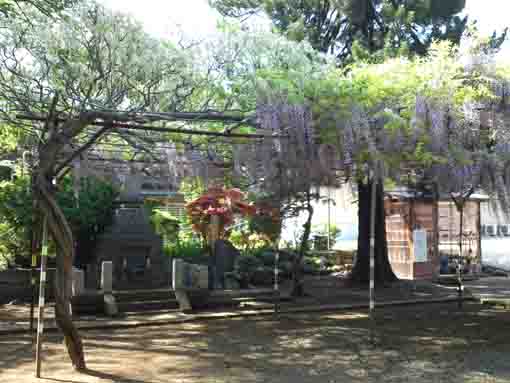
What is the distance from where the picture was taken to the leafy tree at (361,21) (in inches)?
568

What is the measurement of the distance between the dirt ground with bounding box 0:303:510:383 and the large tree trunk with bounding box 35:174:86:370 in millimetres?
268

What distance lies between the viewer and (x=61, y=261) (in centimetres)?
580

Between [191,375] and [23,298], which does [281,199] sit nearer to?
[23,298]

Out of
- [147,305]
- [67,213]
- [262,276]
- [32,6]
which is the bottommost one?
[147,305]

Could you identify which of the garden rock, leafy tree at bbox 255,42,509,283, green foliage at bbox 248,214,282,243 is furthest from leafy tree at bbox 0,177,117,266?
leafy tree at bbox 255,42,509,283

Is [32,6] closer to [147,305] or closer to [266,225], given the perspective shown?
[147,305]

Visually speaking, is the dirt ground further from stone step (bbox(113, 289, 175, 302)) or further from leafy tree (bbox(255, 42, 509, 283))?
leafy tree (bbox(255, 42, 509, 283))

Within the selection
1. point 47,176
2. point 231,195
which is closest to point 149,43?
point 47,176

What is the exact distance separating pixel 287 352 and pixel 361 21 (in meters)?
10.1

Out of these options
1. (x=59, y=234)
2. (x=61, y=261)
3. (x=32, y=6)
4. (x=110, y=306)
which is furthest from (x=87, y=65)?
(x=110, y=306)

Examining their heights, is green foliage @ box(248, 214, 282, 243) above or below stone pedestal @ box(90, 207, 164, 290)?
above

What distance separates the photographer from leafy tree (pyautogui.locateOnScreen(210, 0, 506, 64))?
47.3 feet

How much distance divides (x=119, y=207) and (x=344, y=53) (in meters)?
6.63

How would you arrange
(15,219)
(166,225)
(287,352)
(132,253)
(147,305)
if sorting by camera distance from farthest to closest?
(166,225)
(132,253)
(15,219)
(147,305)
(287,352)
